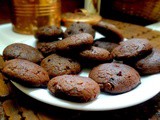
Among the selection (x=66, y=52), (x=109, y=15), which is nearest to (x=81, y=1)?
(x=109, y=15)

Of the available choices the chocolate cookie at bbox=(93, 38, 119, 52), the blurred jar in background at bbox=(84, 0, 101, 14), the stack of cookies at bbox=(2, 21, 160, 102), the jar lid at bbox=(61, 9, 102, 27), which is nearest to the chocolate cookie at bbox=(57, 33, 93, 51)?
the stack of cookies at bbox=(2, 21, 160, 102)

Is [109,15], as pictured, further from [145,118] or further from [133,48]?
[145,118]

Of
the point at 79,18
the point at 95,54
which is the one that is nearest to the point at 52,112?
the point at 95,54

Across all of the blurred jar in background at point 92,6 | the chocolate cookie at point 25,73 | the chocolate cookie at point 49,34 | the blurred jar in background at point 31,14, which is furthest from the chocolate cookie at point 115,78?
the blurred jar in background at point 92,6

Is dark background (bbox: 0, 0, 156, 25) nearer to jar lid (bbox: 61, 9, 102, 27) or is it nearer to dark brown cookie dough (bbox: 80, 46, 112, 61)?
jar lid (bbox: 61, 9, 102, 27)

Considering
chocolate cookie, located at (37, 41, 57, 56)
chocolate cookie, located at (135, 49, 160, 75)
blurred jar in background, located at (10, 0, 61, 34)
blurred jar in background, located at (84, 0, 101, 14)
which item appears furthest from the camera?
blurred jar in background, located at (84, 0, 101, 14)

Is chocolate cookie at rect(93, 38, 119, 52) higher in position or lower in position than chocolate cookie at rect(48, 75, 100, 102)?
lower

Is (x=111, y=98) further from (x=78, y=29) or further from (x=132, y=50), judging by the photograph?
(x=78, y=29)

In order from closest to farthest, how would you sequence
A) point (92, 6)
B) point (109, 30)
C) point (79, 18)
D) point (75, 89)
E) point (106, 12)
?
point (75, 89) < point (109, 30) < point (79, 18) < point (92, 6) < point (106, 12)
